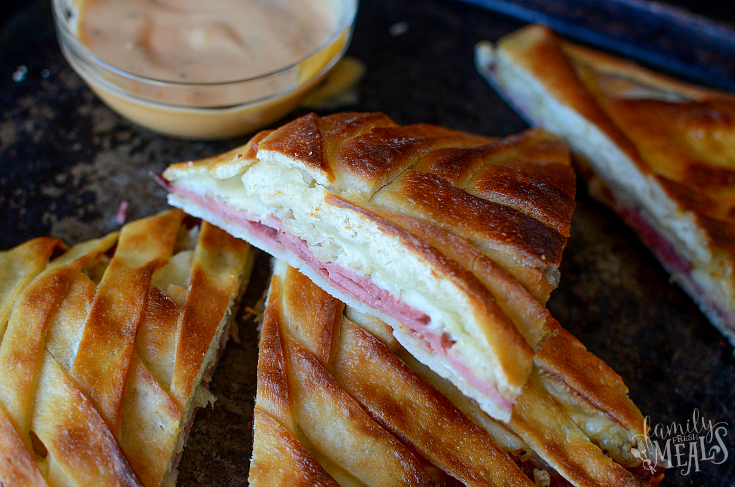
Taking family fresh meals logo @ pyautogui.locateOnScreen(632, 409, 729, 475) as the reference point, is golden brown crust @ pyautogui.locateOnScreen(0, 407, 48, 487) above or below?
above

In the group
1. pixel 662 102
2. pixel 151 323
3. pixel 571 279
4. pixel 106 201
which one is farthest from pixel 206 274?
pixel 662 102

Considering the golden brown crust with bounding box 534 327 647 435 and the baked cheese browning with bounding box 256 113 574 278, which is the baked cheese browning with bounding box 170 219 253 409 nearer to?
the baked cheese browning with bounding box 256 113 574 278

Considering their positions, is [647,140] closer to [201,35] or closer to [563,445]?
[563,445]

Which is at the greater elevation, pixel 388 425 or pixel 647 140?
pixel 647 140

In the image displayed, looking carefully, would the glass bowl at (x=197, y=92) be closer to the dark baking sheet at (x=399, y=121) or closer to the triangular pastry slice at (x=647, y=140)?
the dark baking sheet at (x=399, y=121)

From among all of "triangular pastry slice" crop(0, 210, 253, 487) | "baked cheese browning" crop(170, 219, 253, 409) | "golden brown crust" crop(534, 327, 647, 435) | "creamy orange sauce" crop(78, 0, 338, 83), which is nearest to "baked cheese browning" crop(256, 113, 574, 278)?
"golden brown crust" crop(534, 327, 647, 435)

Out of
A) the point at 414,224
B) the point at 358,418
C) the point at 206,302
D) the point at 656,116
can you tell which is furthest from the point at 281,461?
the point at 656,116

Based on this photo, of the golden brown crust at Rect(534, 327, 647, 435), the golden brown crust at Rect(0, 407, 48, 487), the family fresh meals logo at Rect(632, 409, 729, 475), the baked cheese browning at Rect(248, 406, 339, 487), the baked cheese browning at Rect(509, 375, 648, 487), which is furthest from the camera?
the family fresh meals logo at Rect(632, 409, 729, 475)
